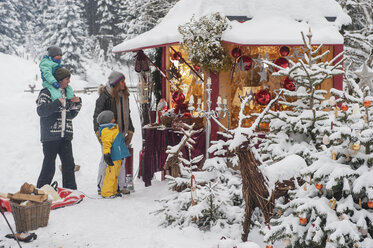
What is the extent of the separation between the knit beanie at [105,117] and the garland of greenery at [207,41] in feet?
5.90

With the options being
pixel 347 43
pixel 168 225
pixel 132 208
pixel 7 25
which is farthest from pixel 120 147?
pixel 7 25

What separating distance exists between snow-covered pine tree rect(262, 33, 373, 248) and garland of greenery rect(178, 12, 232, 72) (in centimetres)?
367

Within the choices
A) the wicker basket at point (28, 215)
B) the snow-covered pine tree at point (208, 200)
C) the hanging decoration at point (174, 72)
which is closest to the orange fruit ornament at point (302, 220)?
the snow-covered pine tree at point (208, 200)

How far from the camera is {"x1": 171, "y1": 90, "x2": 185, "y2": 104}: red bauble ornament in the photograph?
8.71 meters

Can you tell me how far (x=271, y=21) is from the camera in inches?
298

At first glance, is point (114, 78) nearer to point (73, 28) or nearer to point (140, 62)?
point (140, 62)

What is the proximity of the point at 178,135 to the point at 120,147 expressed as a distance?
1267 millimetres

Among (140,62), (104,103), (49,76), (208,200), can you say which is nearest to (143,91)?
(140,62)

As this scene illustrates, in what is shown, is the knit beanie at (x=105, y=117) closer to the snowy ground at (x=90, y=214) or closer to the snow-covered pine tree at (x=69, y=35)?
the snowy ground at (x=90, y=214)

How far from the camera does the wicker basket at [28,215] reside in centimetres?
495

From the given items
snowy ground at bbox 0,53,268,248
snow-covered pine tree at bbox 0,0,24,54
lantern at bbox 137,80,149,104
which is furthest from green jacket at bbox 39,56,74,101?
snow-covered pine tree at bbox 0,0,24,54

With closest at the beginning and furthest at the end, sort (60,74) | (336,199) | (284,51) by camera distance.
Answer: (336,199) < (60,74) < (284,51)

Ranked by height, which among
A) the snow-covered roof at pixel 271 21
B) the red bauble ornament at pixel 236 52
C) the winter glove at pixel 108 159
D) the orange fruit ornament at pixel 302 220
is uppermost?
the snow-covered roof at pixel 271 21

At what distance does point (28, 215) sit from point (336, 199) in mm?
3678
